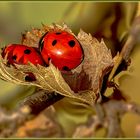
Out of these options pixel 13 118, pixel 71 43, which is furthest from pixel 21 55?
pixel 13 118

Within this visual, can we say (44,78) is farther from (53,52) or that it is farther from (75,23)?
(75,23)

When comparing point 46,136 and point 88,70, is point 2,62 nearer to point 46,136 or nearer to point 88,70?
point 88,70

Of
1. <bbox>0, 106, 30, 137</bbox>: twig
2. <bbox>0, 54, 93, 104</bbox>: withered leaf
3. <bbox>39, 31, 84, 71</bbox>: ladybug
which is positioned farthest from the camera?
<bbox>39, 31, 84, 71</bbox>: ladybug

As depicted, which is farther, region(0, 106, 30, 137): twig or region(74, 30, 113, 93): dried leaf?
region(74, 30, 113, 93): dried leaf

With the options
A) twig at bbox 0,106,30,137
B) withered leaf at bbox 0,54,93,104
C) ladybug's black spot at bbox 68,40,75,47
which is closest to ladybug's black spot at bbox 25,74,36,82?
withered leaf at bbox 0,54,93,104

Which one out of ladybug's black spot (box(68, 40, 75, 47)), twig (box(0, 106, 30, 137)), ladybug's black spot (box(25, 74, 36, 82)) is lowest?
ladybug's black spot (box(25, 74, 36, 82))

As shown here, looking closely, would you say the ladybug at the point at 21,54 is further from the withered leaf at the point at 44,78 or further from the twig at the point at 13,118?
the twig at the point at 13,118

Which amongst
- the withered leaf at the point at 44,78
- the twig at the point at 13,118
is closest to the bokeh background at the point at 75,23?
the withered leaf at the point at 44,78

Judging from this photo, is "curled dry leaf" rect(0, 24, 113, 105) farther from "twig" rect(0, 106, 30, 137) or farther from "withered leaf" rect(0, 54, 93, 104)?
"twig" rect(0, 106, 30, 137)
